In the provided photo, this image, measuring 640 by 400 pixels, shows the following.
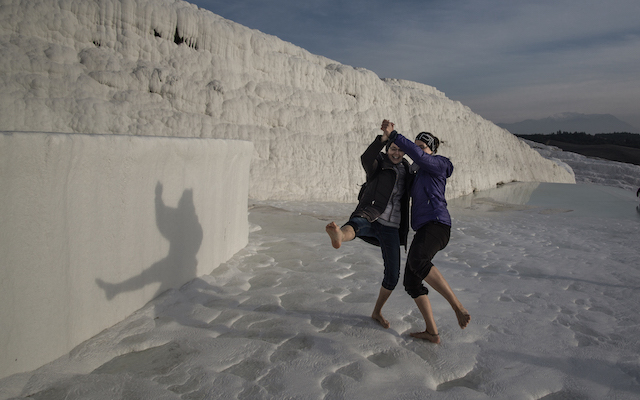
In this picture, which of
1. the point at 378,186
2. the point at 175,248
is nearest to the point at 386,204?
the point at 378,186

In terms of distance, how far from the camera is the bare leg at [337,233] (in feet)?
8.26

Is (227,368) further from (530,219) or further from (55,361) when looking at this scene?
(530,219)

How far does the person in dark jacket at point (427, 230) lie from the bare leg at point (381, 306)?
9.2 inches

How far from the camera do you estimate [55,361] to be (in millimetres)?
2361

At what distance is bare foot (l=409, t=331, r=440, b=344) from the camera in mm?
2830

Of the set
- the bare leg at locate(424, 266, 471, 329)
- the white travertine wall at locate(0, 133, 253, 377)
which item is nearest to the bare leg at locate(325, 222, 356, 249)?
the bare leg at locate(424, 266, 471, 329)

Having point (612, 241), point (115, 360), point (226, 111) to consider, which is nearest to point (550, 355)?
point (115, 360)

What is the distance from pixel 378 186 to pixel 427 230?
1.47ft

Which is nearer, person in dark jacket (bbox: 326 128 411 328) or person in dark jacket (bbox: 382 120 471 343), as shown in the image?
person in dark jacket (bbox: 382 120 471 343)

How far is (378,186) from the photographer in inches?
115

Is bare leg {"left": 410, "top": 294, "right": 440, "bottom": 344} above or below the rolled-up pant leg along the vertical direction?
below

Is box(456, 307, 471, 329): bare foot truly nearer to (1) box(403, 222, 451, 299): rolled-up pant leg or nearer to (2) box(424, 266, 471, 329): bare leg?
(2) box(424, 266, 471, 329): bare leg

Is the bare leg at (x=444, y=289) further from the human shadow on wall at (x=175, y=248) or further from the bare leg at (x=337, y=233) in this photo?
the human shadow on wall at (x=175, y=248)

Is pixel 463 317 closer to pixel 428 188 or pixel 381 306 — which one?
pixel 381 306
